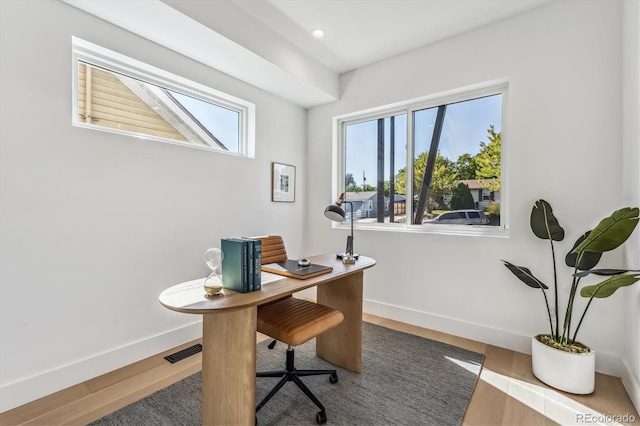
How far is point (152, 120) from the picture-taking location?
2.50 m

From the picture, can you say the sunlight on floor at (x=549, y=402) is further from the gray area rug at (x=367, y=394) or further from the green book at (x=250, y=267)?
the green book at (x=250, y=267)

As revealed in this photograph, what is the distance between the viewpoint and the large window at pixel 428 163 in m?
2.74

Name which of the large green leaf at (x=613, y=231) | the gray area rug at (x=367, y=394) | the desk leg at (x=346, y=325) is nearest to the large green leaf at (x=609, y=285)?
the large green leaf at (x=613, y=231)

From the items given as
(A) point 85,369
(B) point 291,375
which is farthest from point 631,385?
(A) point 85,369

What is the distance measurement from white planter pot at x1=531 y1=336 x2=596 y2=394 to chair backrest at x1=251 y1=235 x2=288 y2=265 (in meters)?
1.97

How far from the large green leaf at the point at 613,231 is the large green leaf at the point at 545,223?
0.97ft

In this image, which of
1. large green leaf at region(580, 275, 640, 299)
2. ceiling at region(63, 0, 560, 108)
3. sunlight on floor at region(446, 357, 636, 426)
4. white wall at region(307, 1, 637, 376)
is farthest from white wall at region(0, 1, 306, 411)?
large green leaf at region(580, 275, 640, 299)

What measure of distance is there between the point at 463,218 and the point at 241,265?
2319mm

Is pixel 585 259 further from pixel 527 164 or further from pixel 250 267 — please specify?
pixel 250 267

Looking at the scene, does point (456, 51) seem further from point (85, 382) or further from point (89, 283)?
point (85, 382)

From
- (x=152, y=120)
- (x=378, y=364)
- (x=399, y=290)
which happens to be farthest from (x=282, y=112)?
(x=378, y=364)

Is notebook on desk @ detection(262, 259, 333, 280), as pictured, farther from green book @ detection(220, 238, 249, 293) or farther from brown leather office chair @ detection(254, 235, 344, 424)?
green book @ detection(220, 238, 249, 293)

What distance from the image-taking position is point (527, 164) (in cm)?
242

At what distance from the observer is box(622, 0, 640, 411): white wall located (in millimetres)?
1771
